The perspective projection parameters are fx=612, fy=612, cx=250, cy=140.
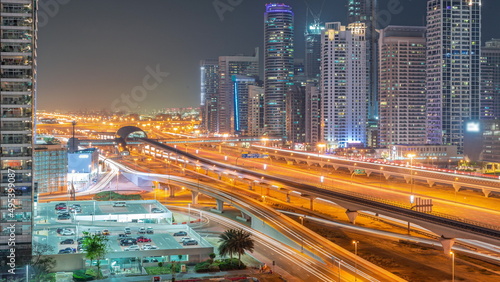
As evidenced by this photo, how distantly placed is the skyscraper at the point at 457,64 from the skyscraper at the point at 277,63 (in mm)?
45833

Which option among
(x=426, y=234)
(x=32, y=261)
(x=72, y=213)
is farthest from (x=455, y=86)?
(x=32, y=261)

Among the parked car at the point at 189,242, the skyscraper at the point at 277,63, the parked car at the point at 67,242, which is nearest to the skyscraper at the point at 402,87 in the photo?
the skyscraper at the point at 277,63

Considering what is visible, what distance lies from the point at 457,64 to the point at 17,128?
3415 inches

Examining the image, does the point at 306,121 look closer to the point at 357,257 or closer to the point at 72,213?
the point at 72,213

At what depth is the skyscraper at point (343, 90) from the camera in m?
112

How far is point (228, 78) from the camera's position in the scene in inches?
7195

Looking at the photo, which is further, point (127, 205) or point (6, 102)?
point (127, 205)

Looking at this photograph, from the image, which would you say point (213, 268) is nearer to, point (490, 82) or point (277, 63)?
point (490, 82)

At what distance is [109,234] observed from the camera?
3822 cm

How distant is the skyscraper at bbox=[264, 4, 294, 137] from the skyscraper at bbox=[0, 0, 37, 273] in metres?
113

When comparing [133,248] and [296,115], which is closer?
[133,248]

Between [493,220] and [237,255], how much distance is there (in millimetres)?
21059

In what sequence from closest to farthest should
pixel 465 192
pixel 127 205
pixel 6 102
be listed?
pixel 6 102, pixel 127 205, pixel 465 192

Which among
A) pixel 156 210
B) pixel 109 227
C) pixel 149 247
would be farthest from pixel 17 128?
pixel 156 210
